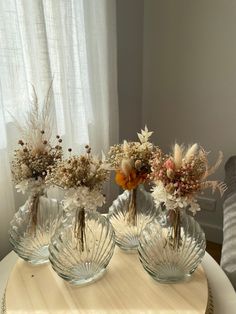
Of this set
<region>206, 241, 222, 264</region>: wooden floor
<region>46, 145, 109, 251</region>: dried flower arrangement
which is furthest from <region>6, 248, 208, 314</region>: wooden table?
<region>206, 241, 222, 264</region>: wooden floor

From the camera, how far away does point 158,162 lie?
83 centimetres

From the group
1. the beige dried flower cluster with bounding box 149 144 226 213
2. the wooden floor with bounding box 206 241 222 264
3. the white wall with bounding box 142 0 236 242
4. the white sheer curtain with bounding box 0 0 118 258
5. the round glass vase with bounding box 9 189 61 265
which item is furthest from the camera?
the wooden floor with bounding box 206 241 222 264

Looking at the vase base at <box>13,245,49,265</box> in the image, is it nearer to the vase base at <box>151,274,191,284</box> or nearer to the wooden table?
the wooden table

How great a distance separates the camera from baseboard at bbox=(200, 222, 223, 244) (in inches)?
79.8

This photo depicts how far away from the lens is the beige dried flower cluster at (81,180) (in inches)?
31.7

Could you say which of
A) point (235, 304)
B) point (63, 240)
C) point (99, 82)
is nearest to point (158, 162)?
point (63, 240)

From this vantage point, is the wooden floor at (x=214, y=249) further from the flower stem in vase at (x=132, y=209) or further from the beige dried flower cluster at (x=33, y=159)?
the beige dried flower cluster at (x=33, y=159)

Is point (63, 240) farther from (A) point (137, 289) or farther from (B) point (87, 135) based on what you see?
(B) point (87, 135)

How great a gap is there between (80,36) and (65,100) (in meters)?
0.29

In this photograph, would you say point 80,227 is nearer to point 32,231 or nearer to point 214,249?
point 32,231

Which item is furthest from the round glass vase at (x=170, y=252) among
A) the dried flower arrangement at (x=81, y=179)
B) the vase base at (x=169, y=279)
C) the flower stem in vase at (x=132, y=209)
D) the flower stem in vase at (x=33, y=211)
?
the flower stem in vase at (x=33, y=211)

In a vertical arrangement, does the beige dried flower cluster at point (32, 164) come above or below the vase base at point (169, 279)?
above

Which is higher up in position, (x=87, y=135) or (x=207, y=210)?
(x=87, y=135)

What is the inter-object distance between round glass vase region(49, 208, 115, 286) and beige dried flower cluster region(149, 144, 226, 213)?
→ 0.22m
